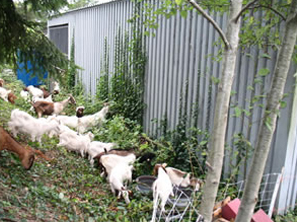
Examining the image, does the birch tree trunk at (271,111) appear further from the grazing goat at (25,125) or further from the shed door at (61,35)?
the shed door at (61,35)

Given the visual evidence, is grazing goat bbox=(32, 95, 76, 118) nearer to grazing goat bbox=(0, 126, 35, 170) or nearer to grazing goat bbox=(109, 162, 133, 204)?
grazing goat bbox=(0, 126, 35, 170)

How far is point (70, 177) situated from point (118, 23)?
5.29 m

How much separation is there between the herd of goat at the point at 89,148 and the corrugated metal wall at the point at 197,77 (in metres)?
1.14

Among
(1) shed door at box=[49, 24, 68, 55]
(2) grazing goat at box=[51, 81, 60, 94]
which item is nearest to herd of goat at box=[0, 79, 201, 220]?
(2) grazing goat at box=[51, 81, 60, 94]

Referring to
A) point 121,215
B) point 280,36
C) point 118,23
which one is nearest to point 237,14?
point 280,36

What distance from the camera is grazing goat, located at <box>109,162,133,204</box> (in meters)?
4.42

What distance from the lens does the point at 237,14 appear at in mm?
2680

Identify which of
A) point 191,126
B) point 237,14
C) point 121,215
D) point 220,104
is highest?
point 237,14

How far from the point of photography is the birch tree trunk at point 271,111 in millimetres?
2080

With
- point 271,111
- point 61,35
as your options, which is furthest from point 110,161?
point 61,35

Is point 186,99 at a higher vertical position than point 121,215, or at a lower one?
higher

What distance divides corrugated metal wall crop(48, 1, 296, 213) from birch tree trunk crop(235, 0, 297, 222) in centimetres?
135

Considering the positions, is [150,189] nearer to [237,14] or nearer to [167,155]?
[167,155]

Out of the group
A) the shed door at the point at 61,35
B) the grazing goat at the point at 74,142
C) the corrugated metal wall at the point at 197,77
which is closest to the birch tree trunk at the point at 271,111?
the corrugated metal wall at the point at 197,77
